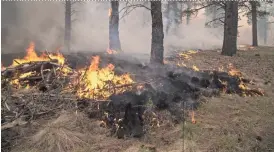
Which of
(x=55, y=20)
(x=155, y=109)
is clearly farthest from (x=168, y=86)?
(x=55, y=20)

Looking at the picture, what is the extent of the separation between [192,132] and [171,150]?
0.77 meters

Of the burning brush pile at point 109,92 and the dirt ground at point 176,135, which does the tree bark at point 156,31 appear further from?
the dirt ground at point 176,135

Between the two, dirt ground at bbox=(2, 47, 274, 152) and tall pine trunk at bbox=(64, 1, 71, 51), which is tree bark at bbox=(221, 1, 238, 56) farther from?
tall pine trunk at bbox=(64, 1, 71, 51)

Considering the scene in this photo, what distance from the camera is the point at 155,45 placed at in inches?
405

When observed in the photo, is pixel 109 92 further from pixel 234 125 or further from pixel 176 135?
pixel 234 125

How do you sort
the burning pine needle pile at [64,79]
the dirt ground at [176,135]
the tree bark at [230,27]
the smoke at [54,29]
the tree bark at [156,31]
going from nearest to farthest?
the dirt ground at [176,135] → the burning pine needle pile at [64,79] → the tree bark at [156,31] → the tree bark at [230,27] → the smoke at [54,29]

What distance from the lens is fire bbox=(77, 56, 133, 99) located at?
638 cm

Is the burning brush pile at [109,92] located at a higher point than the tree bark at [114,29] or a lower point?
→ lower

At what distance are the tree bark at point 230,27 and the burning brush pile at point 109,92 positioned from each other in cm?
577

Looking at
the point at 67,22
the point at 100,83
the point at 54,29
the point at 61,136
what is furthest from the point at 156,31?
the point at 54,29

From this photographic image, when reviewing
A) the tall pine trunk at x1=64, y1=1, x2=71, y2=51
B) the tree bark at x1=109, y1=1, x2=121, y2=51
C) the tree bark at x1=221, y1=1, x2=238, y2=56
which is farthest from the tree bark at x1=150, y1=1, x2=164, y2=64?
the tall pine trunk at x1=64, y1=1, x2=71, y2=51

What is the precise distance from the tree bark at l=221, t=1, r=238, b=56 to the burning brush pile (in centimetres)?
577

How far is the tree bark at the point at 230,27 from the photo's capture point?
44.7 ft

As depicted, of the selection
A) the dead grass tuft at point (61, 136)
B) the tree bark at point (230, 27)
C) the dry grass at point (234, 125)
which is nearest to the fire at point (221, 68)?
the dry grass at point (234, 125)
